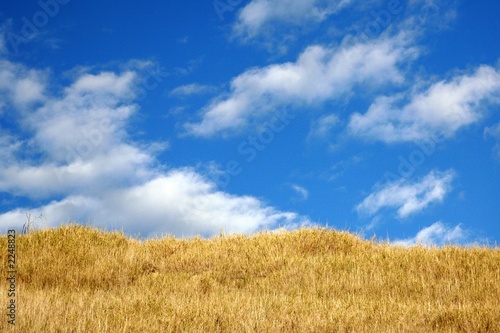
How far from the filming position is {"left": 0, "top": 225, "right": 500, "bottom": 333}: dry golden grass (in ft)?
25.3

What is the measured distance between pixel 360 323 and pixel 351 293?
2730 mm

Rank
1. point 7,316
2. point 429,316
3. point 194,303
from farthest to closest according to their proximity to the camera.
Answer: point 194,303, point 429,316, point 7,316

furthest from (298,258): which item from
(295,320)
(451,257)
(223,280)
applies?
(295,320)

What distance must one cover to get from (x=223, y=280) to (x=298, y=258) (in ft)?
7.79

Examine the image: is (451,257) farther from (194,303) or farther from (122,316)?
(122,316)

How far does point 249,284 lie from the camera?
37.0ft

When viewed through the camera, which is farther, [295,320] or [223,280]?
[223,280]

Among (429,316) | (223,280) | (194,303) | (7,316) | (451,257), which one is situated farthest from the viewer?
(451,257)

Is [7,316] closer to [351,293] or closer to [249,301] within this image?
[249,301]

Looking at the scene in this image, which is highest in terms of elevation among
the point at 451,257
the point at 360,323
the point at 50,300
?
the point at 451,257

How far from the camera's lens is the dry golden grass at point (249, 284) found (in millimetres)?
7719

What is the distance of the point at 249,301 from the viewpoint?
9031mm

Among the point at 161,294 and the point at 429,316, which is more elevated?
the point at 161,294

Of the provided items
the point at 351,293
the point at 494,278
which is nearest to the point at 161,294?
the point at 351,293
